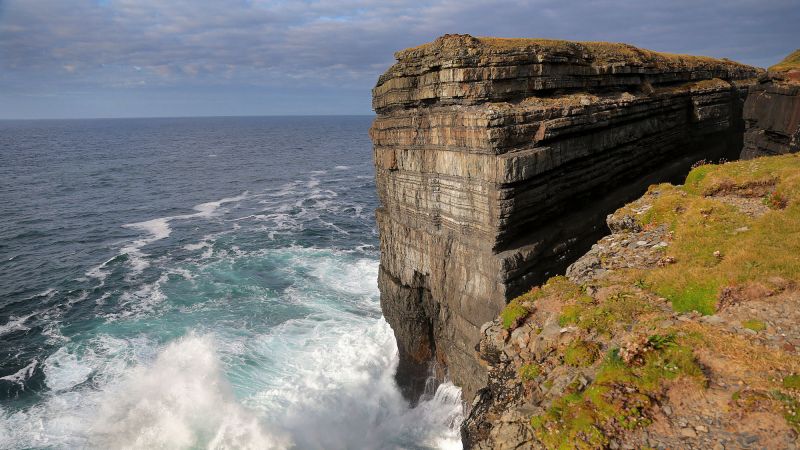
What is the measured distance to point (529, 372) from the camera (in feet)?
32.4

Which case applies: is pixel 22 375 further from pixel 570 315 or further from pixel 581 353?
pixel 581 353

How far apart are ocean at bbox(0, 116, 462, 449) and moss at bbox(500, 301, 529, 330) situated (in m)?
12.2

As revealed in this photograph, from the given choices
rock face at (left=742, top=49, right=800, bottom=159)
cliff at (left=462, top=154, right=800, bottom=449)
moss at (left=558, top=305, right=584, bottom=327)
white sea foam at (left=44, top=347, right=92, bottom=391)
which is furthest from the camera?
rock face at (left=742, top=49, right=800, bottom=159)

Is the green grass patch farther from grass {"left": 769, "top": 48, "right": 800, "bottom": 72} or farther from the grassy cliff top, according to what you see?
grass {"left": 769, "top": 48, "right": 800, "bottom": 72}

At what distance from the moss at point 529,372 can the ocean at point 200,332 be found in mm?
13563

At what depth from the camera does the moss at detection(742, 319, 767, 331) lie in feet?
31.1

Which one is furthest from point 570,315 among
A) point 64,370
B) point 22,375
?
point 22,375

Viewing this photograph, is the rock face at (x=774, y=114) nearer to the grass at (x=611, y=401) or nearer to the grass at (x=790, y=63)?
the grass at (x=790, y=63)

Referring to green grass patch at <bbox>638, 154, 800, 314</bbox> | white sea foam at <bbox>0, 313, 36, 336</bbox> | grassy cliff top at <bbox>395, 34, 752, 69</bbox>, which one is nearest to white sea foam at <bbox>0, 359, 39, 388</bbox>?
white sea foam at <bbox>0, 313, 36, 336</bbox>

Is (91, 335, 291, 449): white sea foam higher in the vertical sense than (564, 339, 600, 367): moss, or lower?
lower

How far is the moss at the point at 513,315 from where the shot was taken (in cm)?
1195

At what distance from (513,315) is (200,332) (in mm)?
25371

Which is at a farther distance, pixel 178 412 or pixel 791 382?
pixel 178 412

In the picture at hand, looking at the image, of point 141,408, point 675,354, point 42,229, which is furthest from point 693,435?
point 42,229
